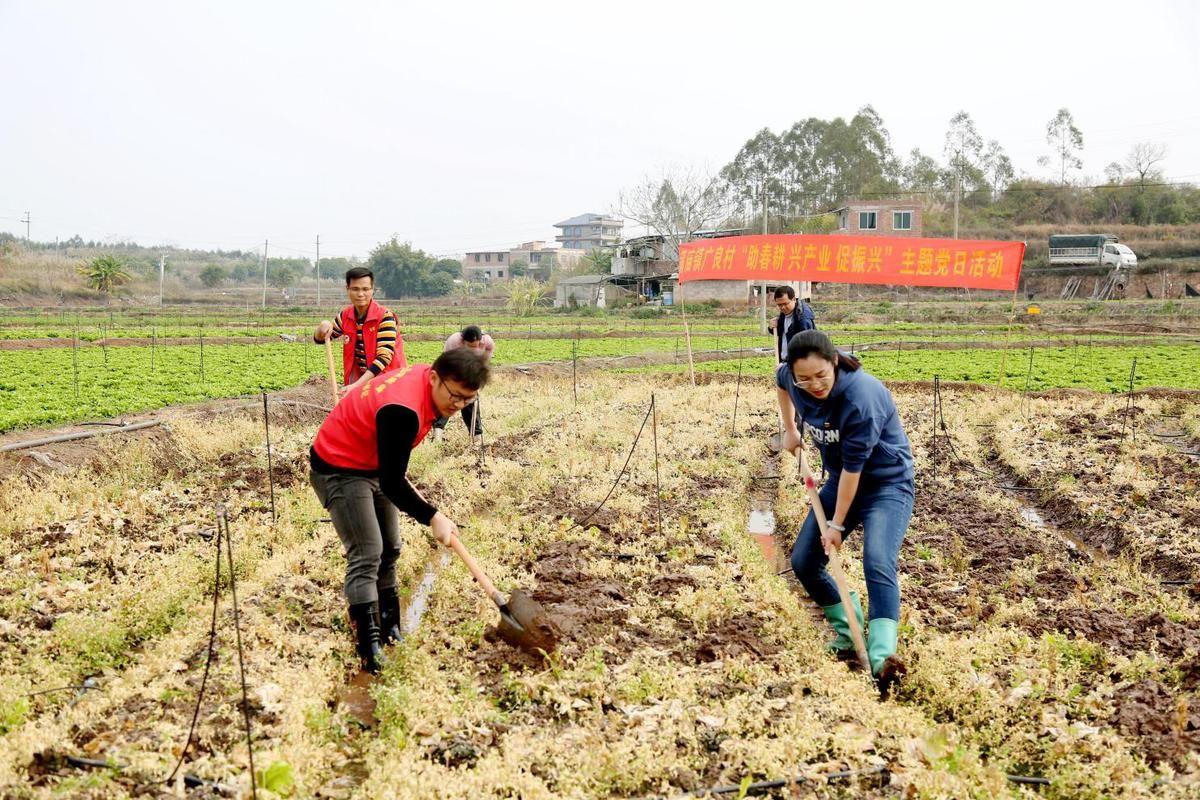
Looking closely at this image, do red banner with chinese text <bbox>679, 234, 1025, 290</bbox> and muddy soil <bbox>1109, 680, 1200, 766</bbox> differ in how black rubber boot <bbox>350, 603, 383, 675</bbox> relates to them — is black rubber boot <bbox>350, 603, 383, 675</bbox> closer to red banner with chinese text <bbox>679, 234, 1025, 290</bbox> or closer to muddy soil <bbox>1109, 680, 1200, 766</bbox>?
muddy soil <bbox>1109, 680, 1200, 766</bbox>

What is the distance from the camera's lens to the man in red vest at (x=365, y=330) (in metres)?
6.95

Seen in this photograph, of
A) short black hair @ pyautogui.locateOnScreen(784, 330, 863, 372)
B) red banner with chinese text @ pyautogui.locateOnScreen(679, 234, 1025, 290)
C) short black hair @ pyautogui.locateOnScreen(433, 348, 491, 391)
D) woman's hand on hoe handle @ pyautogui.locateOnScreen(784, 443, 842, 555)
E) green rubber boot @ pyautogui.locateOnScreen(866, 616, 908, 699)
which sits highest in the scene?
red banner with chinese text @ pyautogui.locateOnScreen(679, 234, 1025, 290)

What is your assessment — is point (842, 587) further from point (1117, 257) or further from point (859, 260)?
point (1117, 257)

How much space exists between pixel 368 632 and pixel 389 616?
30cm

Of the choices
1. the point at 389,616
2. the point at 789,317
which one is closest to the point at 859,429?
the point at 389,616

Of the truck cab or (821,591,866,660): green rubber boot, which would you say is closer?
(821,591,866,660): green rubber boot

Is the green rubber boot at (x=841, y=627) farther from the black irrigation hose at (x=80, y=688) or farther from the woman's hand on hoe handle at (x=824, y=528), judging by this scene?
the black irrigation hose at (x=80, y=688)

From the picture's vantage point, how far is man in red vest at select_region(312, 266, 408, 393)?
6945 mm

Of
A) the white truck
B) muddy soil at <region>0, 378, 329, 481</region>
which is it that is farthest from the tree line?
muddy soil at <region>0, 378, 329, 481</region>

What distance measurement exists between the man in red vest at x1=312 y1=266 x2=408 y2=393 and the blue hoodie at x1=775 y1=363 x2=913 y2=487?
3429 millimetres

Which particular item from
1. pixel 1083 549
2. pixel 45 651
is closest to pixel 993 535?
pixel 1083 549

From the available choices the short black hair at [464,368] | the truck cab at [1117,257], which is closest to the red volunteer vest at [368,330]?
the short black hair at [464,368]

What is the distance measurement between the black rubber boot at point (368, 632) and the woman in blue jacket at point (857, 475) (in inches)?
94.0

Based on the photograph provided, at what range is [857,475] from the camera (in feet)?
15.2
